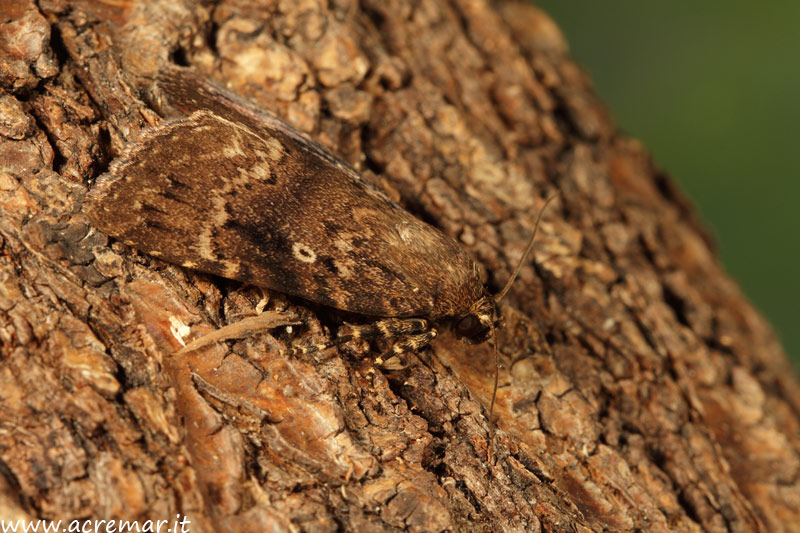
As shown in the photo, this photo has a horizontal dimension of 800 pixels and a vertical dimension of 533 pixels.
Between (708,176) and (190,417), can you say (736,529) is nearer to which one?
(190,417)

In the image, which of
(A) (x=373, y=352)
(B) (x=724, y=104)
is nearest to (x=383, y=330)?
(A) (x=373, y=352)

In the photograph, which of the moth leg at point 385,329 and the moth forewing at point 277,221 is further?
the moth leg at point 385,329

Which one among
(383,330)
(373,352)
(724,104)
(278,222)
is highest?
(724,104)

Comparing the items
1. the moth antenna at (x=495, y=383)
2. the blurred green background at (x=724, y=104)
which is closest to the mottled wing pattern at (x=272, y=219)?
the moth antenna at (x=495, y=383)

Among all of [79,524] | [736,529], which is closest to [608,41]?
[736,529]

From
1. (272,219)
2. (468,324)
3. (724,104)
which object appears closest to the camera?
(272,219)

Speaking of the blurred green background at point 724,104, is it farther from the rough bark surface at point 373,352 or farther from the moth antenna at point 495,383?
the moth antenna at point 495,383

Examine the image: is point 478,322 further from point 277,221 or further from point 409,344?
point 277,221
